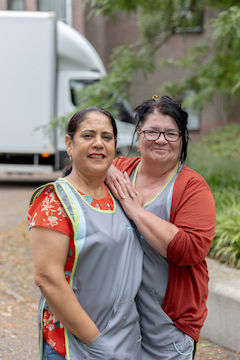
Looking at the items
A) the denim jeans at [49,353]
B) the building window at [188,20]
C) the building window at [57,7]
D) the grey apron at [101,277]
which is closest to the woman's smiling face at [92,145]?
the grey apron at [101,277]

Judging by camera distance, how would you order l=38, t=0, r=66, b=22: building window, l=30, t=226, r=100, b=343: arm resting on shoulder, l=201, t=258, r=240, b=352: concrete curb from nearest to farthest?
1. l=30, t=226, r=100, b=343: arm resting on shoulder
2. l=201, t=258, r=240, b=352: concrete curb
3. l=38, t=0, r=66, b=22: building window

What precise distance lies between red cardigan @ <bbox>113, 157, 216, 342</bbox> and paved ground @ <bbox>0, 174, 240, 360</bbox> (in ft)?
4.63

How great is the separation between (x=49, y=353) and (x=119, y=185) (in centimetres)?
82

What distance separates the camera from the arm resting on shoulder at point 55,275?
153cm

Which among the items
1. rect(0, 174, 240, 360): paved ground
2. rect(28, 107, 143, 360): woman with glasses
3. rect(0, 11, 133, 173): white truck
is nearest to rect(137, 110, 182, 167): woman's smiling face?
rect(28, 107, 143, 360): woman with glasses

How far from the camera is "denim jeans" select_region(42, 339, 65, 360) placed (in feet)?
5.46

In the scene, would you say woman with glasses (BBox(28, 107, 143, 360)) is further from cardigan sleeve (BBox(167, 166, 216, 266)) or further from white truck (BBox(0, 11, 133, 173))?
white truck (BBox(0, 11, 133, 173))

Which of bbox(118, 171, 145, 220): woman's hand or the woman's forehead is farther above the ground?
the woman's forehead

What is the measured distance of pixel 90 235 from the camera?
1.58 meters

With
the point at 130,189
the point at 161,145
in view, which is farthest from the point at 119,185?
the point at 161,145

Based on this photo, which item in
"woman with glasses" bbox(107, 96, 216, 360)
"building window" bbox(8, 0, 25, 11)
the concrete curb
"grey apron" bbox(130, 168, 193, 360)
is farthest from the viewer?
"building window" bbox(8, 0, 25, 11)

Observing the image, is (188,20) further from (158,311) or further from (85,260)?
(85,260)

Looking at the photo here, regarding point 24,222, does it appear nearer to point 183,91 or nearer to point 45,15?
point 183,91

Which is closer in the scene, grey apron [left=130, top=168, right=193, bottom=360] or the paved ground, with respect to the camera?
grey apron [left=130, top=168, right=193, bottom=360]
